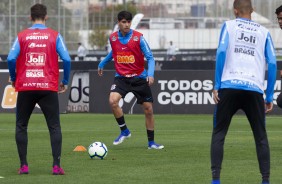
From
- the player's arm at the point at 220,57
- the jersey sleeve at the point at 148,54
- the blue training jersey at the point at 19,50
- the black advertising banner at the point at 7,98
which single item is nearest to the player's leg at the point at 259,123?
the player's arm at the point at 220,57

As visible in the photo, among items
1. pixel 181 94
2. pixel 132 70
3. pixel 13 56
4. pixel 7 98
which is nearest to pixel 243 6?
pixel 13 56

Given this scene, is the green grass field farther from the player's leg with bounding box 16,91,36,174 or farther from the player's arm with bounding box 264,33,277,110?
the player's arm with bounding box 264,33,277,110

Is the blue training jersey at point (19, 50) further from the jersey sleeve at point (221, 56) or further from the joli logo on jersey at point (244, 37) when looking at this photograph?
the joli logo on jersey at point (244, 37)

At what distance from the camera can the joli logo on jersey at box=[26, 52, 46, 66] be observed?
11336mm

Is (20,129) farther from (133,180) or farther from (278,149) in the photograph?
(278,149)

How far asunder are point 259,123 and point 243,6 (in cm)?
124

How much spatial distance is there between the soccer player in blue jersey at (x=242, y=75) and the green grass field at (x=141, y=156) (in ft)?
3.37

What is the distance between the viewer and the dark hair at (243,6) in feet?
32.7

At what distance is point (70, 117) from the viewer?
A: 2431 centimetres

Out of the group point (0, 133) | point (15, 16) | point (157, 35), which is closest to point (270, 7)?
point (157, 35)

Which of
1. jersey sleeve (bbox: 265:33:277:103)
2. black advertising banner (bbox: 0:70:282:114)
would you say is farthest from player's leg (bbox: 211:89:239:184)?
black advertising banner (bbox: 0:70:282:114)

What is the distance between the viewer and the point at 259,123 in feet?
33.2

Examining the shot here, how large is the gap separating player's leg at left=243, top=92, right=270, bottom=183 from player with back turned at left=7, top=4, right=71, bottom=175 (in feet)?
7.91

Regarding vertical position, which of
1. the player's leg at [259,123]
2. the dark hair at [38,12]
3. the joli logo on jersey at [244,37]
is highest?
the dark hair at [38,12]
